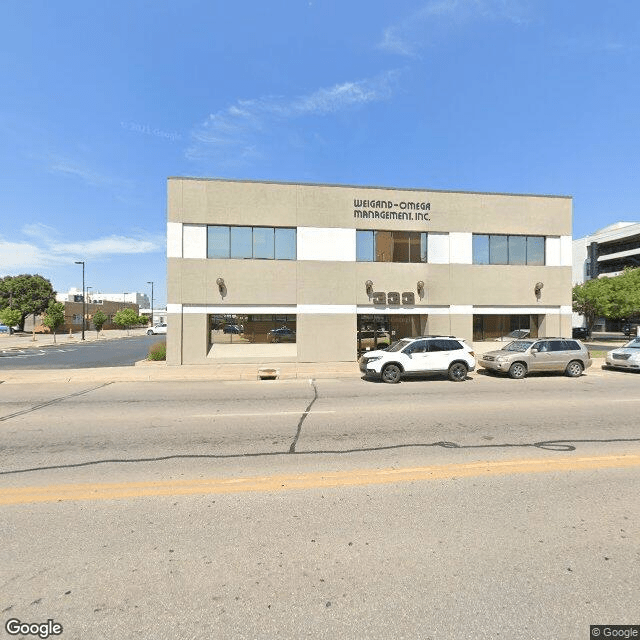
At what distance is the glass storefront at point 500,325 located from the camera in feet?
68.6

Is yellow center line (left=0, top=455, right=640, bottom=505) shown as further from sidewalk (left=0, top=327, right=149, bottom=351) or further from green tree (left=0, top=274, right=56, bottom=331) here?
green tree (left=0, top=274, right=56, bottom=331)

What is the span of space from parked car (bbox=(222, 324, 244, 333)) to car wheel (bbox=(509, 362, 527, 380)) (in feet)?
42.4

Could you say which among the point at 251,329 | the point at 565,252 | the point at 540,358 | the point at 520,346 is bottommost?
the point at 540,358

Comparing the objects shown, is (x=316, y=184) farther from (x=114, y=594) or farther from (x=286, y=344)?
(x=114, y=594)

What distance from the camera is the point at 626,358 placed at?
52.9 feet

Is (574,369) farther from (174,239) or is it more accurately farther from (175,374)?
(174,239)

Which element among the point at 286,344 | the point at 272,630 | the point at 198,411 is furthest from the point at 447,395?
the point at 286,344

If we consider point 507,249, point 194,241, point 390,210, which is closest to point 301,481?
point 194,241

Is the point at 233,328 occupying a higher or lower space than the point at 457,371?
higher

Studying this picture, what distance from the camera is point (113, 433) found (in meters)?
6.88

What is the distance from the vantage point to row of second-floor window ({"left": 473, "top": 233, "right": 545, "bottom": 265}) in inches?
818

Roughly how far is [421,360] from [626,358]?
33.5 ft

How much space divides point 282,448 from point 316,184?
16378 mm

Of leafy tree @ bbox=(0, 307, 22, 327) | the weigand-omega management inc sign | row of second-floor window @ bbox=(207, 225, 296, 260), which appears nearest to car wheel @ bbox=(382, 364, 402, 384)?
row of second-floor window @ bbox=(207, 225, 296, 260)
